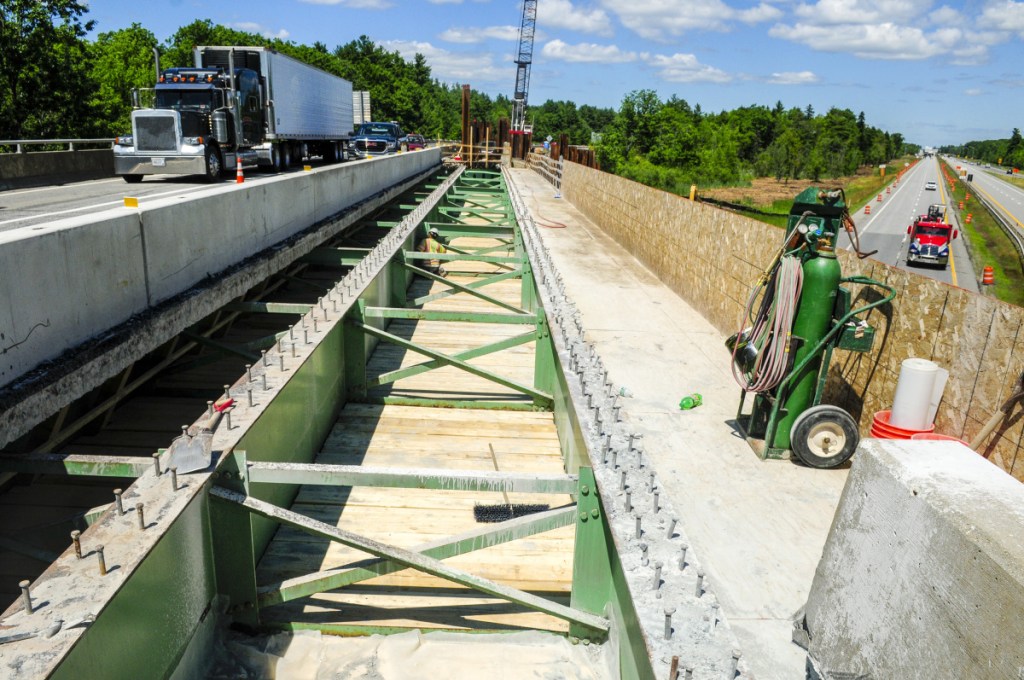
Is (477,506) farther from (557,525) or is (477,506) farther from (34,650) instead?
(34,650)

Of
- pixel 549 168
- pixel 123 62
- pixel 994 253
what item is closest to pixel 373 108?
pixel 123 62

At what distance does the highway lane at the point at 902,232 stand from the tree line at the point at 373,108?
19434 mm

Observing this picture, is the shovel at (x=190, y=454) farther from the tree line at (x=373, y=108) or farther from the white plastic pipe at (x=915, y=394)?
the tree line at (x=373, y=108)

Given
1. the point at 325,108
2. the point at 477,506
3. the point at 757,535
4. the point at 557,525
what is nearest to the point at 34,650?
the point at 557,525

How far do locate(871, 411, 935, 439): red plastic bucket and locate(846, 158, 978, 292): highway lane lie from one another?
491 inches

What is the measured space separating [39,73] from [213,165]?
19844mm

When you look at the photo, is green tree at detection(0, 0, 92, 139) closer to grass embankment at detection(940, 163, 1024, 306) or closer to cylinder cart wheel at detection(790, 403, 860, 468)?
cylinder cart wheel at detection(790, 403, 860, 468)

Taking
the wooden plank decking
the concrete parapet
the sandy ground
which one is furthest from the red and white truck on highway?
the concrete parapet

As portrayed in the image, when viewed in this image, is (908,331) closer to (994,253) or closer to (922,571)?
(922,571)

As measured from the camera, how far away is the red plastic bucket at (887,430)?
5.85 meters

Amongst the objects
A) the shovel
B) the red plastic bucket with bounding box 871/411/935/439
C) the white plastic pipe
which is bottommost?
the red plastic bucket with bounding box 871/411/935/439

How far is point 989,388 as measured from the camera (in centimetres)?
558

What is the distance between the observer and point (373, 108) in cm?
12131

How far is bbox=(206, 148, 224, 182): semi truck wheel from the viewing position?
1845 cm
